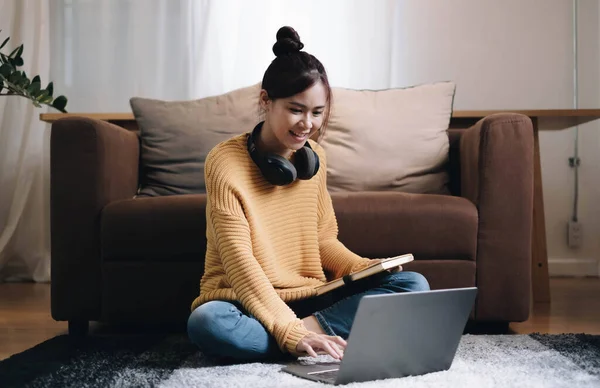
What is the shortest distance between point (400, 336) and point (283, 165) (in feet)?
1.55

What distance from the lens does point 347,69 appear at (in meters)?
3.07

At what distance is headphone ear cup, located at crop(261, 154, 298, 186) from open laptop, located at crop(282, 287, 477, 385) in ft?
1.32

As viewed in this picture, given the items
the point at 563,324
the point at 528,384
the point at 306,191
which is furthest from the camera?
the point at 563,324

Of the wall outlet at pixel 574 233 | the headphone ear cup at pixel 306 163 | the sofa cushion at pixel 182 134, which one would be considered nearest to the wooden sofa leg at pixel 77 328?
the sofa cushion at pixel 182 134

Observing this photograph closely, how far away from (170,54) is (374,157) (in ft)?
4.10

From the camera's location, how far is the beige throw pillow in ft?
7.41

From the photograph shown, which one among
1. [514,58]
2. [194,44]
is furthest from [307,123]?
[514,58]

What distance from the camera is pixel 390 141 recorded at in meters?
2.29

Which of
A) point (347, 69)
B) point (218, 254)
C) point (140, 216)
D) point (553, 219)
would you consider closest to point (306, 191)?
point (218, 254)

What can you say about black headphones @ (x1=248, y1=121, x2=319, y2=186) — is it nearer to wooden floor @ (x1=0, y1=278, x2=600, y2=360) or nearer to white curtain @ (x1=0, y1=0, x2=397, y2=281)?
wooden floor @ (x1=0, y1=278, x2=600, y2=360)

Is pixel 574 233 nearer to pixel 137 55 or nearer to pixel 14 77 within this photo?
pixel 137 55

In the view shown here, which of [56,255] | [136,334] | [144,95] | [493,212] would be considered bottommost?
[136,334]

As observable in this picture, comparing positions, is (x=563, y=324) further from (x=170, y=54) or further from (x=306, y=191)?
(x=170, y=54)

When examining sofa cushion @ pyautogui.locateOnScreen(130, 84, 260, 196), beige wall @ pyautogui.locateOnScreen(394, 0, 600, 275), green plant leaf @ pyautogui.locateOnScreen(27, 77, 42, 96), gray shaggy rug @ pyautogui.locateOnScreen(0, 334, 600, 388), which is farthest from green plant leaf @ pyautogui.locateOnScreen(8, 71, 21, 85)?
beige wall @ pyautogui.locateOnScreen(394, 0, 600, 275)
